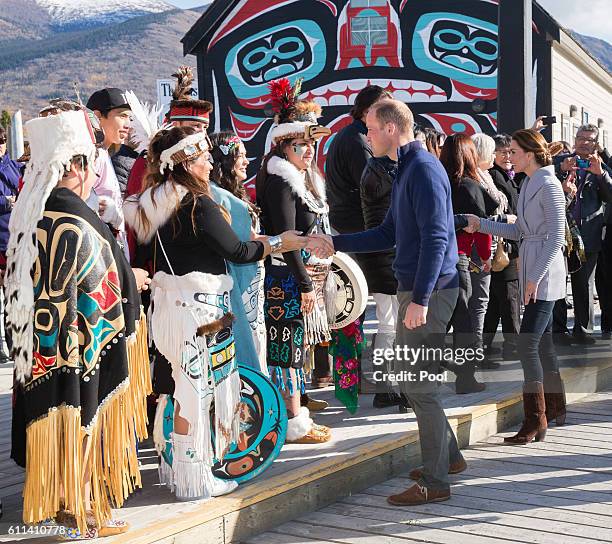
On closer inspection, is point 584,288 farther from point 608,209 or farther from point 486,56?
point 486,56

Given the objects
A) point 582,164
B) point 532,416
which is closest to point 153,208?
point 532,416

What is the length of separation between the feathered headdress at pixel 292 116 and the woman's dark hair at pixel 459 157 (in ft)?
4.28

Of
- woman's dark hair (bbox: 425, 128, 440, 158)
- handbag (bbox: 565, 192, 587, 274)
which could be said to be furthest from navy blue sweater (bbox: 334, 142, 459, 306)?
handbag (bbox: 565, 192, 587, 274)

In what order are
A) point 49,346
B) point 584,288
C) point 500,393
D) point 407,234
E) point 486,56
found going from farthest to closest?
point 486,56 → point 584,288 → point 500,393 → point 407,234 → point 49,346

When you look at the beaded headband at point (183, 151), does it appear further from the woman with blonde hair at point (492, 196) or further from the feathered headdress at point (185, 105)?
the woman with blonde hair at point (492, 196)

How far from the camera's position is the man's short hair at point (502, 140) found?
23.1ft

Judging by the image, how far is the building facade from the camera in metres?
14.6

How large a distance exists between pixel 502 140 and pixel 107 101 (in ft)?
11.5

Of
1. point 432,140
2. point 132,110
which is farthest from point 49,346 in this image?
point 432,140

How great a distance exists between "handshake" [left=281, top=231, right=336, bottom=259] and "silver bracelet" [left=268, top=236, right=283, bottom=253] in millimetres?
27

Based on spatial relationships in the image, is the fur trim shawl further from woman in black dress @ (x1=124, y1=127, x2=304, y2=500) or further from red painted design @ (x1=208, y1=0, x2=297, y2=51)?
red painted design @ (x1=208, y1=0, x2=297, y2=51)

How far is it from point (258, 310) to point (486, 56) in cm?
1097

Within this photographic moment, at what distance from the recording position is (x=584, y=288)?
8227mm

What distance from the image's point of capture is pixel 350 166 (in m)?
5.90
